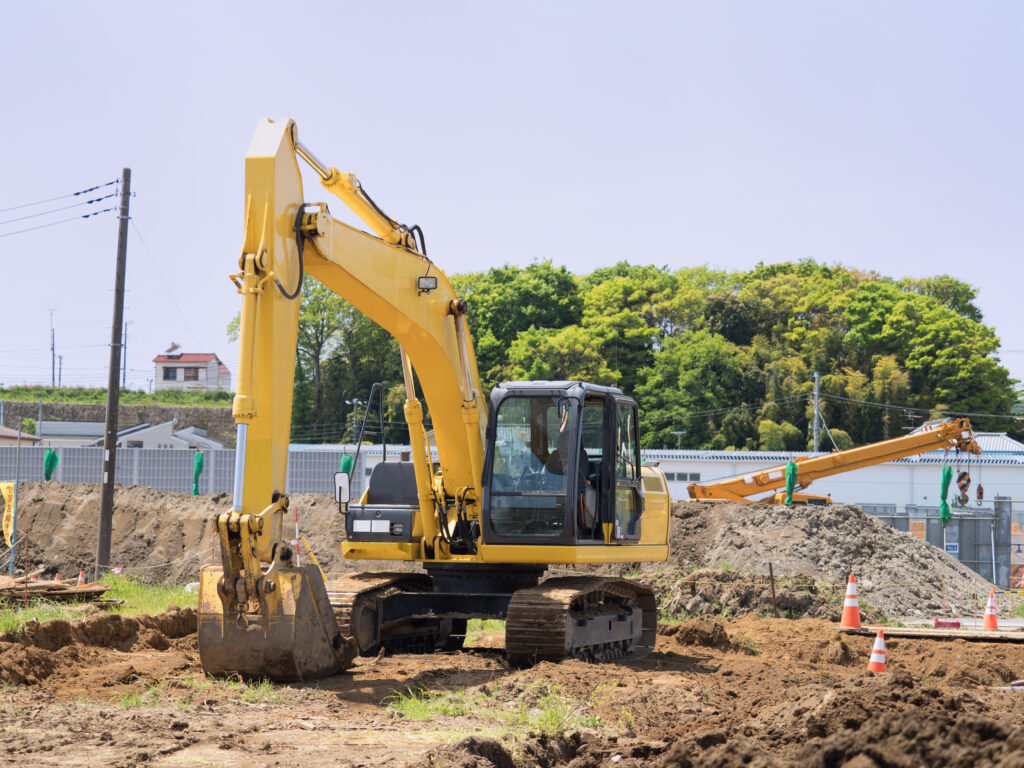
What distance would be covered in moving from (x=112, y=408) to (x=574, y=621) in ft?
44.4

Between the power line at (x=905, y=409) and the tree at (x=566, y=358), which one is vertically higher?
the tree at (x=566, y=358)

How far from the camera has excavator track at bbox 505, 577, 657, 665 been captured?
9.66 m

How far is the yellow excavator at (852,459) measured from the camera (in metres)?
22.3

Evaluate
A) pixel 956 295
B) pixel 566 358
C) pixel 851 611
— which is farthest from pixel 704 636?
pixel 956 295

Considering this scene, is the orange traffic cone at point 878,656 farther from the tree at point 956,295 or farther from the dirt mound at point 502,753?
the tree at point 956,295

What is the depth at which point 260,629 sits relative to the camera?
819 centimetres

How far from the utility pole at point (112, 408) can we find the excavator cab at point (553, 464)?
12.1 m

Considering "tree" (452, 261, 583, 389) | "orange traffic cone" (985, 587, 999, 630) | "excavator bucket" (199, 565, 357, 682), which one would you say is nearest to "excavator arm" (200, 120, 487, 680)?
"excavator bucket" (199, 565, 357, 682)

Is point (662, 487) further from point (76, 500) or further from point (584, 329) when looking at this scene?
point (584, 329)

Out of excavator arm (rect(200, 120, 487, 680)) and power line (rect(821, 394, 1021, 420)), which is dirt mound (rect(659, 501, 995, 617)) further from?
power line (rect(821, 394, 1021, 420))

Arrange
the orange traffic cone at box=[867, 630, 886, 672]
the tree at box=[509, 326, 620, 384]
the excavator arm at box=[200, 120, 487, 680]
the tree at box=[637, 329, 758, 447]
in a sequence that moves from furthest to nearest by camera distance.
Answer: the tree at box=[509, 326, 620, 384] → the tree at box=[637, 329, 758, 447] → the orange traffic cone at box=[867, 630, 886, 672] → the excavator arm at box=[200, 120, 487, 680]

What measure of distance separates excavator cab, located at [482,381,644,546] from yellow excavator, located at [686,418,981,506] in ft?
43.9

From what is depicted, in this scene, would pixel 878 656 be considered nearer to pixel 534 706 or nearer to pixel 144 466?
pixel 534 706

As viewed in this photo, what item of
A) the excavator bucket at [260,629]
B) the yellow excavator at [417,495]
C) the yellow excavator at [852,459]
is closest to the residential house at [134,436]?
the yellow excavator at [852,459]
